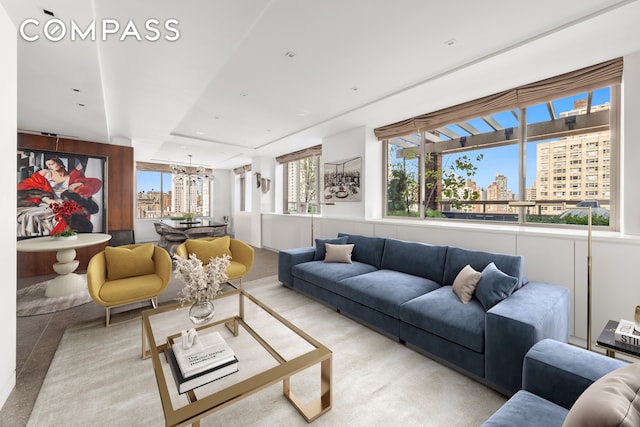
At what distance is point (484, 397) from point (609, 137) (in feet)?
9.41

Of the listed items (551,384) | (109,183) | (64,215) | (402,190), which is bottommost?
(551,384)

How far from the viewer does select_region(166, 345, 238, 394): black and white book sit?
4.89ft

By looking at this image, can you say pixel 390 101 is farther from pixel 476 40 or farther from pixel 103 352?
pixel 103 352

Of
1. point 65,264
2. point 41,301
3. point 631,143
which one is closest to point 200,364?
point 41,301

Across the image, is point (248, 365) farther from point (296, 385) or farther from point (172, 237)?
point (172, 237)

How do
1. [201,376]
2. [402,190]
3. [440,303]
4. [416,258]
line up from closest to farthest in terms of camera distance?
[201,376]
[440,303]
[416,258]
[402,190]

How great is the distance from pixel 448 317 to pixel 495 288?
0.46 meters

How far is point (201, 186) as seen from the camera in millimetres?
10273

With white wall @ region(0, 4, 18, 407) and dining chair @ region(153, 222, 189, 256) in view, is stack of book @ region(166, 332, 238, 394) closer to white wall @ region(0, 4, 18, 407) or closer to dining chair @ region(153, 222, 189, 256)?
white wall @ region(0, 4, 18, 407)

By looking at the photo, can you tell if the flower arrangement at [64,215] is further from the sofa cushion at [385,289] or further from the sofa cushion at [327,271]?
the sofa cushion at [385,289]

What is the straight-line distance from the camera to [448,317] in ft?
7.22

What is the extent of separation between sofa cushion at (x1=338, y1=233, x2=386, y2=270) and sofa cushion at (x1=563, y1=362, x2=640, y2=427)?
9.36ft

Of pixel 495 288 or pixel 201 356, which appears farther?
pixel 495 288

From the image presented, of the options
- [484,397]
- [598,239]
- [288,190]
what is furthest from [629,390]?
[288,190]
